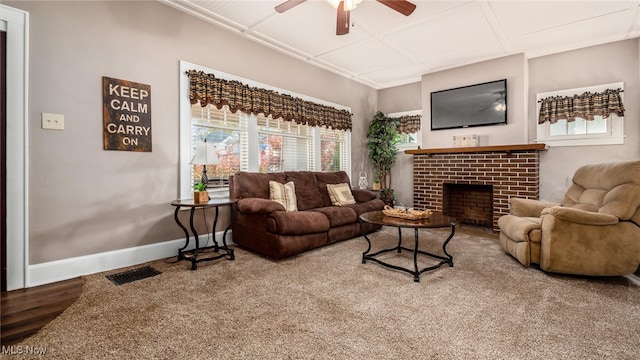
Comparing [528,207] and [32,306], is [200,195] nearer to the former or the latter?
[32,306]

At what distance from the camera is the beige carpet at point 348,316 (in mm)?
1521

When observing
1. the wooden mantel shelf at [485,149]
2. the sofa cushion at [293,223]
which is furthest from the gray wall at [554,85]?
the sofa cushion at [293,223]

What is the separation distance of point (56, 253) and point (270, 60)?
3.22 metres

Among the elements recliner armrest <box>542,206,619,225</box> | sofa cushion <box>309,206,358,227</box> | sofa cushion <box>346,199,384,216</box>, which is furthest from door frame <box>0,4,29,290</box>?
recliner armrest <box>542,206,619,225</box>

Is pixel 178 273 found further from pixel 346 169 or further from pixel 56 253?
pixel 346 169

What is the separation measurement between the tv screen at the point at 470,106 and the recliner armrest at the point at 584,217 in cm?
243

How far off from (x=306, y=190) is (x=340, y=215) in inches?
29.2

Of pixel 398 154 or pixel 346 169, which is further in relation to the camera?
pixel 398 154

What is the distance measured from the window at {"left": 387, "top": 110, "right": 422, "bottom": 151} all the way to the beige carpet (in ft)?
11.2

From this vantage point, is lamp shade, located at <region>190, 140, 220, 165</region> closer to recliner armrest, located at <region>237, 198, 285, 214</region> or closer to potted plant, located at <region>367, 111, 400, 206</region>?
recliner armrest, located at <region>237, 198, 285, 214</region>

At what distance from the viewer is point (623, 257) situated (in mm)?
2381

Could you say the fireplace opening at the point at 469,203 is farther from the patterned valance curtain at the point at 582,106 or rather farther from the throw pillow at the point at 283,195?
the throw pillow at the point at 283,195

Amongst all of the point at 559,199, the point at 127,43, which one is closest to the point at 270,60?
the point at 127,43

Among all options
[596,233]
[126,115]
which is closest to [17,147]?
[126,115]
